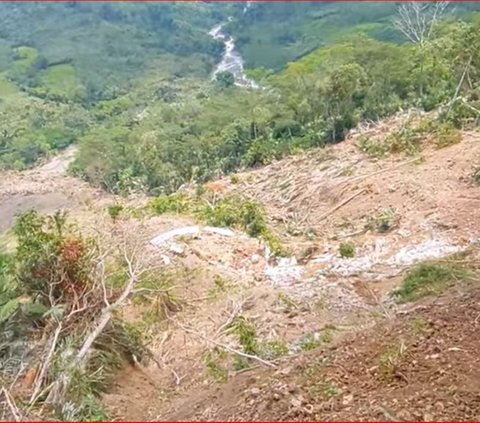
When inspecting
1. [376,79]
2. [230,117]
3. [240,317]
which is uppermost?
[240,317]

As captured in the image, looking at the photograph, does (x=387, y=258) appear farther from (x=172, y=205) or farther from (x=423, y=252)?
(x=172, y=205)

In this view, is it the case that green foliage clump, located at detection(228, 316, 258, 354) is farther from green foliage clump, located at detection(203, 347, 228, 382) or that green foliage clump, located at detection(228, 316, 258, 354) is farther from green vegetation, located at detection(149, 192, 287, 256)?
green vegetation, located at detection(149, 192, 287, 256)

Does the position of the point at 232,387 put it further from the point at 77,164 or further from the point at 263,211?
the point at 77,164

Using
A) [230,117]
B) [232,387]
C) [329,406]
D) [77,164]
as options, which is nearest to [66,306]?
[232,387]

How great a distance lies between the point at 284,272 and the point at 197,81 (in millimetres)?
54997

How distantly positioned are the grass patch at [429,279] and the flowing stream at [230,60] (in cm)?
4701

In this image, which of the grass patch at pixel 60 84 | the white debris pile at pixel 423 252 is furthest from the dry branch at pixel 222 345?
the grass patch at pixel 60 84

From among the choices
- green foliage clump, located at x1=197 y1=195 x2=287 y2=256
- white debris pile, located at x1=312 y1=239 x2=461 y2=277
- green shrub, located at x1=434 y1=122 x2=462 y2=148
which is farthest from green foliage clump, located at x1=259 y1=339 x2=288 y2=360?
green shrub, located at x1=434 y1=122 x2=462 y2=148

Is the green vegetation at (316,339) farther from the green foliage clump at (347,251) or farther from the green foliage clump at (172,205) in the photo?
the green foliage clump at (172,205)

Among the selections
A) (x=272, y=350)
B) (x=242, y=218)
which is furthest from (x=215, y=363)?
(x=242, y=218)

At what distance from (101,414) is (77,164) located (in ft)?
97.4

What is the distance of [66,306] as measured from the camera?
662 cm

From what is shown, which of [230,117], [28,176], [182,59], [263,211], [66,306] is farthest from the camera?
[182,59]

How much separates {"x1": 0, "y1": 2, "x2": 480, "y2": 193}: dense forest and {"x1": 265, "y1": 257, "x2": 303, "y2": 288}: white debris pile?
6.06 m
